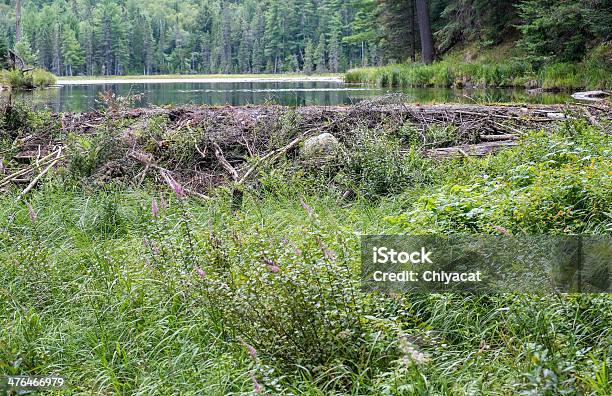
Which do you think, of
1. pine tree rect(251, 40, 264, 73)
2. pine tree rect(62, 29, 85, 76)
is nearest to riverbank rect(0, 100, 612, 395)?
pine tree rect(62, 29, 85, 76)

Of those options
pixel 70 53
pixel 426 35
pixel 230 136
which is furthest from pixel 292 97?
pixel 70 53

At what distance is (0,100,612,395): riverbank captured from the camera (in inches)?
123

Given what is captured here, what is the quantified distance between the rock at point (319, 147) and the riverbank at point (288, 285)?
0.64 ft

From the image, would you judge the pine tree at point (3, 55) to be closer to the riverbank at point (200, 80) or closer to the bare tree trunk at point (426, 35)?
the riverbank at point (200, 80)

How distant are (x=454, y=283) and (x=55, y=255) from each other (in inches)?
114

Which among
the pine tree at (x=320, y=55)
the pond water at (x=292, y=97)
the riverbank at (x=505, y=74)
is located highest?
the pine tree at (x=320, y=55)

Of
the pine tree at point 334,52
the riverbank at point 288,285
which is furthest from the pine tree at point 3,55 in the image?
the pine tree at point 334,52

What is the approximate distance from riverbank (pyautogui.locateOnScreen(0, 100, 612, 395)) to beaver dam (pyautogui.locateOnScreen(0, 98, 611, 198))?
9 cm

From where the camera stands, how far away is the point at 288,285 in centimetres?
333

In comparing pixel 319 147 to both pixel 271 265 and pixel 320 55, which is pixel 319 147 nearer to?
pixel 271 265

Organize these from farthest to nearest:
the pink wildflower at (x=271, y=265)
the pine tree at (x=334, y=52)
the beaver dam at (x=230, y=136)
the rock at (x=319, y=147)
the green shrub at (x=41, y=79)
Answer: the pine tree at (x=334, y=52)
the green shrub at (x=41, y=79)
the rock at (x=319, y=147)
the beaver dam at (x=230, y=136)
the pink wildflower at (x=271, y=265)

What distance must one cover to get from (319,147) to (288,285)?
438 centimetres

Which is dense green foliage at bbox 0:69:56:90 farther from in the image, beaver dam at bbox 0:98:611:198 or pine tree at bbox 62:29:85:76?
pine tree at bbox 62:29:85:76

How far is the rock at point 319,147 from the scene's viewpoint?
24.5 ft
